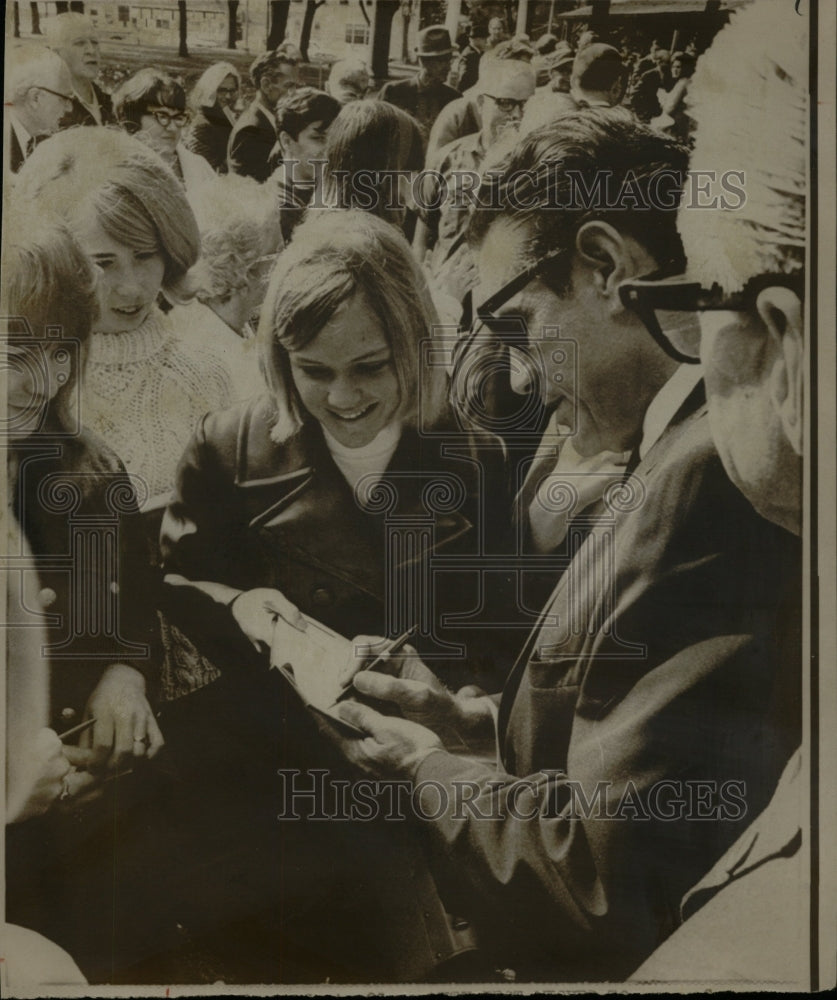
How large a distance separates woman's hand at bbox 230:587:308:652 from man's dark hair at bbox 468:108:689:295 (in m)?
1.24

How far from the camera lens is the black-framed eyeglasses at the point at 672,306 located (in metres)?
2.70

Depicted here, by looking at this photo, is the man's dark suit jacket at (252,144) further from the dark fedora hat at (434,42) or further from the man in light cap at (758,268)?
the man in light cap at (758,268)

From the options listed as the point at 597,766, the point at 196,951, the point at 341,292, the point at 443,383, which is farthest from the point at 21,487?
the point at 597,766

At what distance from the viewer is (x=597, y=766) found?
266cm

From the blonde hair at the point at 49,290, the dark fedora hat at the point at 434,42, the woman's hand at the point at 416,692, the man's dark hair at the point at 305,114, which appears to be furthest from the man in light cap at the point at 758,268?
the blonde hair at the point at 49,290

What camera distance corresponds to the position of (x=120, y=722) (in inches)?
105

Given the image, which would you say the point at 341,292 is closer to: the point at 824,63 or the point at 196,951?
the point at 824,63

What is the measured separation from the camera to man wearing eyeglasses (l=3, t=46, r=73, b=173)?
2.69m

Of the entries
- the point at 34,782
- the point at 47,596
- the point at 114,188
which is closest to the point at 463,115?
the point at 114,188

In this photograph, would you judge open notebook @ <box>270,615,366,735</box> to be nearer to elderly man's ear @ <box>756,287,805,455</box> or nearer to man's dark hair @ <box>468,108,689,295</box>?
man's dark hair @ <box>468,108,689,295</box>

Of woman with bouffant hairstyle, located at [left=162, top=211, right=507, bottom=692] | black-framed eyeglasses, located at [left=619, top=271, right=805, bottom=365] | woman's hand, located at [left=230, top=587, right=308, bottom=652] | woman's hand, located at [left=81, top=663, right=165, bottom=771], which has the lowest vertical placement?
woman's hand, located at [left=81, top=663, right=165, bottom=771]

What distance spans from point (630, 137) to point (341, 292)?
1.00 metres

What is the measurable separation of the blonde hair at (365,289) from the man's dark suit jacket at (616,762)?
27.6 inches

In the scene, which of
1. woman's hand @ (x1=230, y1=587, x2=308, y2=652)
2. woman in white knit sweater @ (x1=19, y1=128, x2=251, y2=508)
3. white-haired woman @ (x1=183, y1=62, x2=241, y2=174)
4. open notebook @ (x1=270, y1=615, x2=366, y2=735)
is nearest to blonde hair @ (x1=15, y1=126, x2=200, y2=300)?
woman in white knit sweater @ (x1=19, y1=128, x2=251, y2=508)
